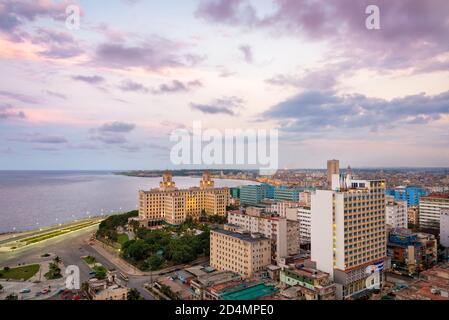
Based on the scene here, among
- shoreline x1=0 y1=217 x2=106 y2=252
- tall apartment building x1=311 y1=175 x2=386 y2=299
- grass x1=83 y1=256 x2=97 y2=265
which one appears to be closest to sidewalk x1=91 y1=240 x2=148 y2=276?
grass x1=83 y1=256 x2=97 y2=265

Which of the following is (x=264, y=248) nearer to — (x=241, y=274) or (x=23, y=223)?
(x=241, y=274)

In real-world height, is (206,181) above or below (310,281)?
above

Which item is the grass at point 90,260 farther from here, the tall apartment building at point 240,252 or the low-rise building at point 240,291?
the low-rise building at point 240,291

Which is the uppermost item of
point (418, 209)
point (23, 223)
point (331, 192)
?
point (331, 192)

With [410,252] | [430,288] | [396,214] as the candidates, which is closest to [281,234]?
[410,252]

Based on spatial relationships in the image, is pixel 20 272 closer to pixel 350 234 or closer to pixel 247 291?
pixel 247 291

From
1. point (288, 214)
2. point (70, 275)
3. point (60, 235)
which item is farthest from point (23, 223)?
point (288, 214)
